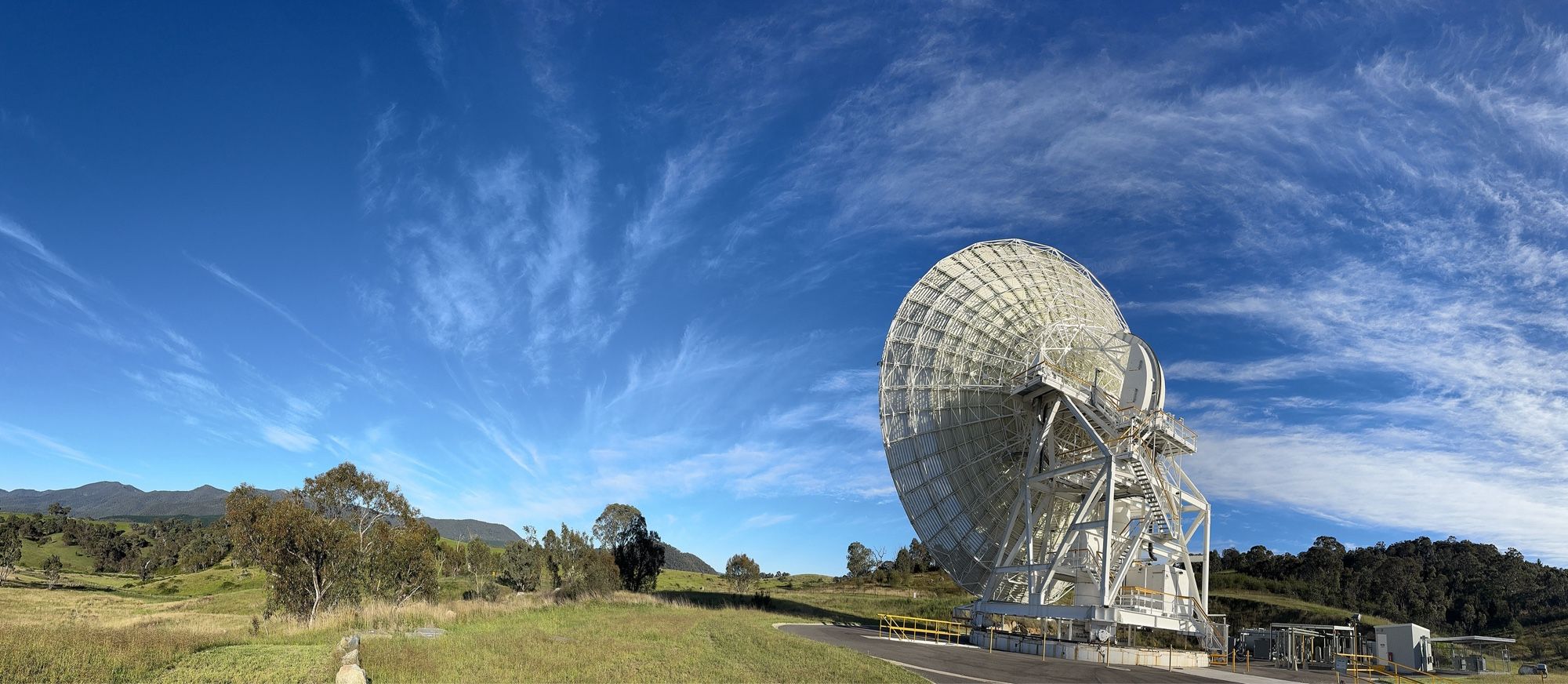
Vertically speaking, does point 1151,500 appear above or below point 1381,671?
above

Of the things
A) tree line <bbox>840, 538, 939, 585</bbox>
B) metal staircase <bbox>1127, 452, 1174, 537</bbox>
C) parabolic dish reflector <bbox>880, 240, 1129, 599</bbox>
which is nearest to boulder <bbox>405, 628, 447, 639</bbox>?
parabolic dish reflector <bbox>880, 240, 1129, 599</bbox>

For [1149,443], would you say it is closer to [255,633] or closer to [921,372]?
[921,372]

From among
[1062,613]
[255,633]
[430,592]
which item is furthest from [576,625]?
[1062,613]

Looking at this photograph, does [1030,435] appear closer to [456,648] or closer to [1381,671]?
[1381,671]

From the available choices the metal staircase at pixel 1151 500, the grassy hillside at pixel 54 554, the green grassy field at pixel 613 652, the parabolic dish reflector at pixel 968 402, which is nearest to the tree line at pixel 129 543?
the grassy hillside at pixel 54 554

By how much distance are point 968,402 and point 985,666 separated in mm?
15434

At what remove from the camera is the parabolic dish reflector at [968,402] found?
37688mm

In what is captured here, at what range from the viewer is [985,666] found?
24.4 meters

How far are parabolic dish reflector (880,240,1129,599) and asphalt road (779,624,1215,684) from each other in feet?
22.9

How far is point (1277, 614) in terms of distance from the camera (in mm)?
61219

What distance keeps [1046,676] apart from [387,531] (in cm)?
2700

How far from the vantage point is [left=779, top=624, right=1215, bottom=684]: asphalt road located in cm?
2169

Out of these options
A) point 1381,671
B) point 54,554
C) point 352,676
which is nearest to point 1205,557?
point 1381,671

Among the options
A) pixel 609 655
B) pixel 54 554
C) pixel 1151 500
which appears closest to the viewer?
pixel 609 655
